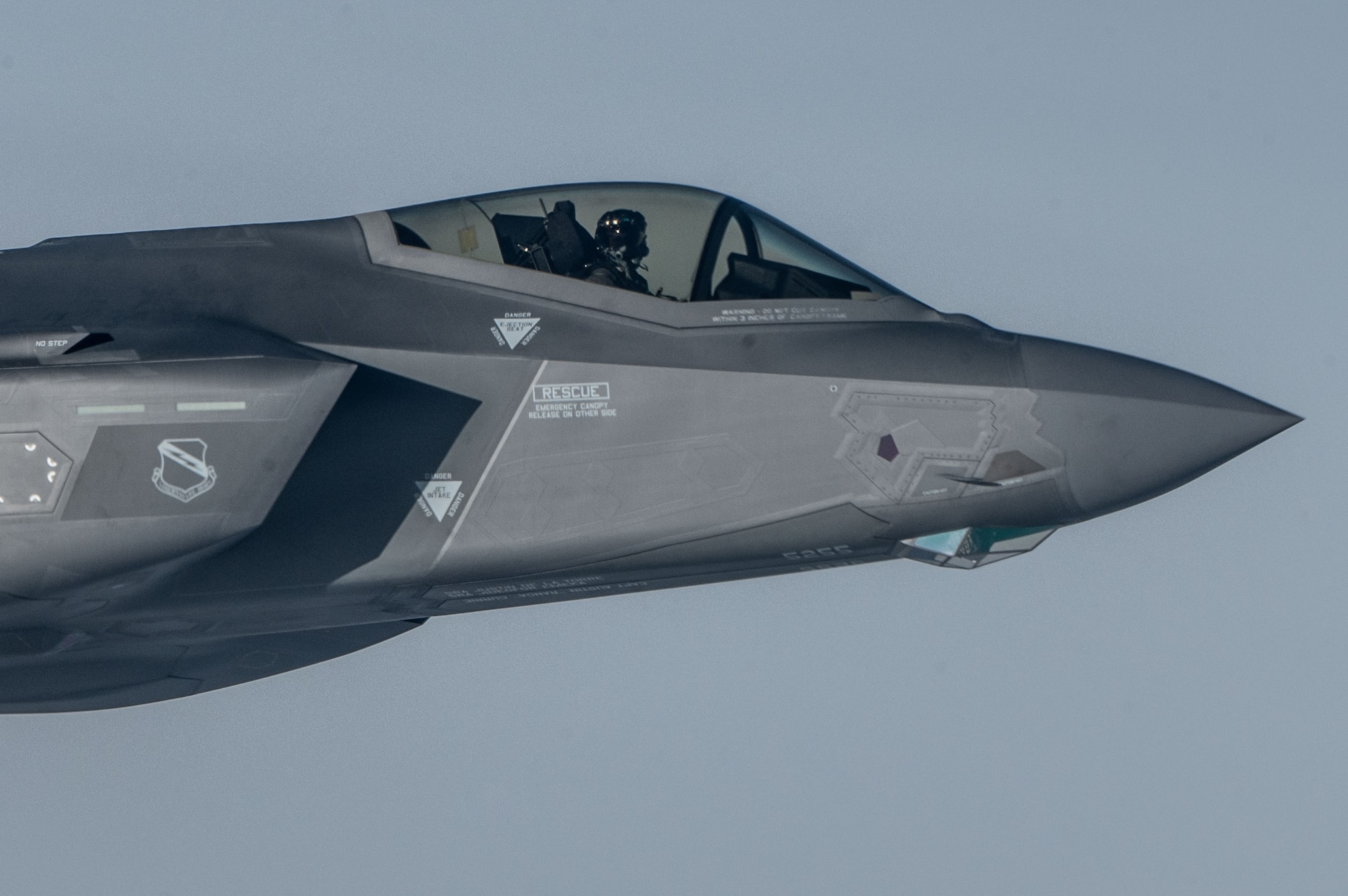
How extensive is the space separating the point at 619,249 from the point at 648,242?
0.59ft

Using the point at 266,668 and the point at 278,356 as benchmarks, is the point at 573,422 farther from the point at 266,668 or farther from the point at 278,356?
the point at 266,668

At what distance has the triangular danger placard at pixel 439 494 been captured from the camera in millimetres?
8469

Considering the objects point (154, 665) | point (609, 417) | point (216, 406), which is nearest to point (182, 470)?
point (216, 406)

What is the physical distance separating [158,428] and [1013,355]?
15.1 ft

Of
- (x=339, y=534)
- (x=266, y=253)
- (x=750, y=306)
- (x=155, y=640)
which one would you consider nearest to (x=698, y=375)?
(x=750, y=306)

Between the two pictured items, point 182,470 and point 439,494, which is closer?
point 182,470

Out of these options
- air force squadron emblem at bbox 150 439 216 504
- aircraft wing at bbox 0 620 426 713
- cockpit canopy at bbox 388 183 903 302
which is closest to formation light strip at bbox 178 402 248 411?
air force squadron emblem at bbox 150 439 216 504

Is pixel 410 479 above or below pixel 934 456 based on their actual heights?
below

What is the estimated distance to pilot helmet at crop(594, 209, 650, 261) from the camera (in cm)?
902

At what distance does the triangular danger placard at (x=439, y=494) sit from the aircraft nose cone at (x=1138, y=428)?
3235mm

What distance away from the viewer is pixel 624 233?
9.02 meters

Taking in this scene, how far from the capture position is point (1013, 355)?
8.68 meters

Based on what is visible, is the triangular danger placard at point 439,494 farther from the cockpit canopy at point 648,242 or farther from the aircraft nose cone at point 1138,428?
the aircraft nose cone at point 1138,428

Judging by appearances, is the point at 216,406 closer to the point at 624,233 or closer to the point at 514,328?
the point at 514,328
